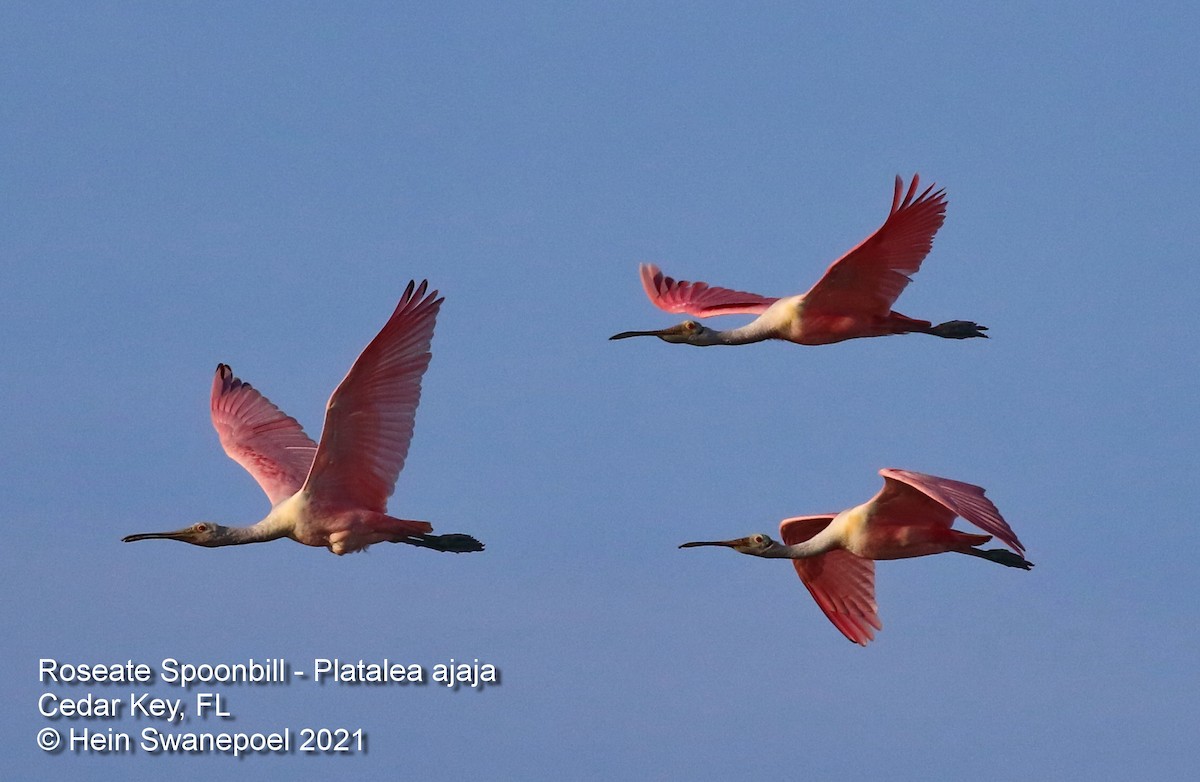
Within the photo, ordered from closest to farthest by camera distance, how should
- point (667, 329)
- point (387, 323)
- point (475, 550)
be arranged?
point (387, 323), point (475, 550), point (667, 329)

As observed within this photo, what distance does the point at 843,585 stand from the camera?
73.2 feet

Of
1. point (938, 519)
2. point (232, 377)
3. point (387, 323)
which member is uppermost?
point (232, 377)

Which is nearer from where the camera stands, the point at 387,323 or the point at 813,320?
the point at 387,323

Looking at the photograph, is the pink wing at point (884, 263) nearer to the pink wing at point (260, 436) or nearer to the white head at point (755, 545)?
the white head at point (755, 545)

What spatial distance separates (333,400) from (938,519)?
16.4 ft

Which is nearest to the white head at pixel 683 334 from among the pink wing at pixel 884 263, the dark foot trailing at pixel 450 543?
the pink wing at pixel 884 263

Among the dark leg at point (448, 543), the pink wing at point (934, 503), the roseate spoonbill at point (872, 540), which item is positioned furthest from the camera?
the dark leg at point (448, 543)

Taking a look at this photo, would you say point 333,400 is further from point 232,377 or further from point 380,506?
point 232,377

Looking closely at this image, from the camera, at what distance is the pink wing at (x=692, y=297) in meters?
24.9

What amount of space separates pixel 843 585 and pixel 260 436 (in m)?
5.82

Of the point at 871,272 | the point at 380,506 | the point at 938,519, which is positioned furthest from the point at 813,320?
the point at 380,506

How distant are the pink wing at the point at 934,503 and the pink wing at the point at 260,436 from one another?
5.64 metres

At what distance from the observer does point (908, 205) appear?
821 inches

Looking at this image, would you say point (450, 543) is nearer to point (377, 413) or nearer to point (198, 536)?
point (377, 413)
